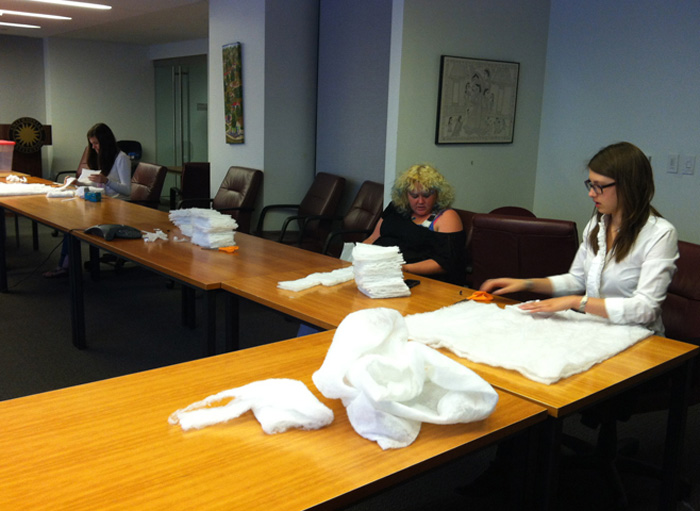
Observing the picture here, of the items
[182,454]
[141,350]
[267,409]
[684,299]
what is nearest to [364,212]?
[141,350]

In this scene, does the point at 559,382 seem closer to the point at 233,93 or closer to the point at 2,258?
the point at 2,258

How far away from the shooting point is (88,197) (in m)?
4.74

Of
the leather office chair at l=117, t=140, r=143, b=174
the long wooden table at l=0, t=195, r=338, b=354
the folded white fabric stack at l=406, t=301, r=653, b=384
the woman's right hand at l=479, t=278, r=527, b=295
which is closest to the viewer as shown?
the folded white fabric stack at l=406, t=301, r=653, b=384

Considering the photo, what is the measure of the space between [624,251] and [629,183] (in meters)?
0.22

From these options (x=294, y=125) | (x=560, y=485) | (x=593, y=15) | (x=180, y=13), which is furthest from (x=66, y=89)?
(x=560, y=485)

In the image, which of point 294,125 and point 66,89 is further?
point 66,89

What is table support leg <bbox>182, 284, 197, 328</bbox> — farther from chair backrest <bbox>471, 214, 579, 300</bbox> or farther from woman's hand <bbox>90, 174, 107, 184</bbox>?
chair backrest <bbox>471, 214, 579, 300</bbox>

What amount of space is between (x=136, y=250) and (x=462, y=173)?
2.20m

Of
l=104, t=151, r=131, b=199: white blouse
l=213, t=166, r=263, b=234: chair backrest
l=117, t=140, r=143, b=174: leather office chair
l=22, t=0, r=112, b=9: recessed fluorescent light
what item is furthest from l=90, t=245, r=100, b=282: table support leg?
l=117, t=140, r=143, b=174: leather office chair

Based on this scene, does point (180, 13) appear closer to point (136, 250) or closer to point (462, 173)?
point (462, 173)

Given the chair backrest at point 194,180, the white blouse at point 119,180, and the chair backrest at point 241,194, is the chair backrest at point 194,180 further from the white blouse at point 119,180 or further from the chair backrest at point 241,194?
the chair backrest at point 241,194

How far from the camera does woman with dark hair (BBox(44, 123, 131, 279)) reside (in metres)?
5.31

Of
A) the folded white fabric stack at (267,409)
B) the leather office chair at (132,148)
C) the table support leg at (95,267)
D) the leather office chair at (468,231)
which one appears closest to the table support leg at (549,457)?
the folded white fabric stack at (267,409)

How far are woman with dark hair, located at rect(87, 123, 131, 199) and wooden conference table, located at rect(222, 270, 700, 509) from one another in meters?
3.19
